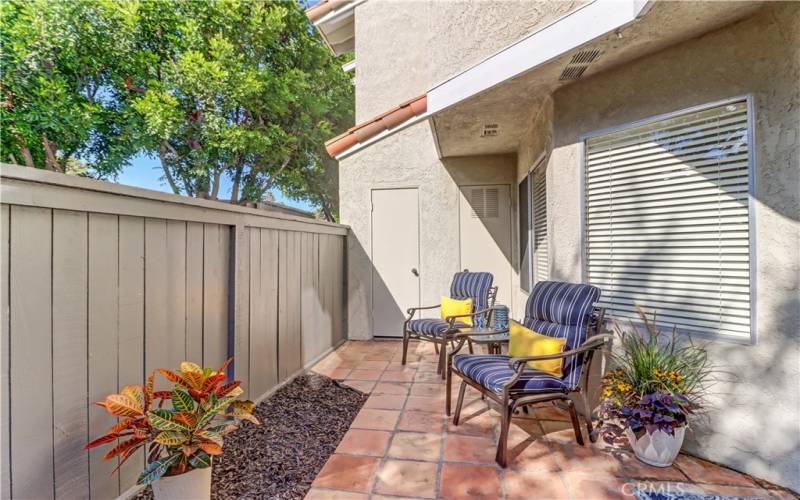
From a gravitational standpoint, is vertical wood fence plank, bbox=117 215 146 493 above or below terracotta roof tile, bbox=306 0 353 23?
below

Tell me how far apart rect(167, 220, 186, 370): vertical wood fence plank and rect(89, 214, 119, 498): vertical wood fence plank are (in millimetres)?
337

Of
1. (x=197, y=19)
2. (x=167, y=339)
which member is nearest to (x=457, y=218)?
(x=167, y=339)

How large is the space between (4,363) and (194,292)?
3.38 ft

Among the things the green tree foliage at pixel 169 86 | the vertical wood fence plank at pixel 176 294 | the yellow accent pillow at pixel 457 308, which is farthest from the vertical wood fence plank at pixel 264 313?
the green tree foliage at pixel 169 86

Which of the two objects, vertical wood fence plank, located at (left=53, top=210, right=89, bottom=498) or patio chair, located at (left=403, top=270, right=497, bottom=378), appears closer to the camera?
vertical wood fence plank, located at (left=53, top=210, right=89, bottom=498)

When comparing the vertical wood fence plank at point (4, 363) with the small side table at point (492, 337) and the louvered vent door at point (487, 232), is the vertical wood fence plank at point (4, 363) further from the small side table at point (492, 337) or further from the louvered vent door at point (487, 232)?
the louvered vent door at point (487, 232)

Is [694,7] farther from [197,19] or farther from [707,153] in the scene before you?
[197,19]

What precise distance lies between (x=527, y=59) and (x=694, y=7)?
34.7 inches

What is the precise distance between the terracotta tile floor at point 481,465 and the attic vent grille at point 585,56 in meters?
2.52

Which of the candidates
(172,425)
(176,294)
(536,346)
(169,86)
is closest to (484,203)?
(536,346)

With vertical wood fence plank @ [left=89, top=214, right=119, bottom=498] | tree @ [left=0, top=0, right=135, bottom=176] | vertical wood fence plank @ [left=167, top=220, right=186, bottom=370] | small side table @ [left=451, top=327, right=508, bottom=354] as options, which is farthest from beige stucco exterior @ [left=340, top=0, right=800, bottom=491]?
tree @ [left=0, top=0, right=135, bottom=176]

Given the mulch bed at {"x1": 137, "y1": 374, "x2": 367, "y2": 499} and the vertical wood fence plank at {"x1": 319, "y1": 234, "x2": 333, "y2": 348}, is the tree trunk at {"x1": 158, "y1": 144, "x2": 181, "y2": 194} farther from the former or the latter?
the mulch bed at {"x1": 137, "y1": 374, "x2": 367, "y2": 499}

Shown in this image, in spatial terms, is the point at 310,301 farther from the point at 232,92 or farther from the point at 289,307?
the point at 232,92

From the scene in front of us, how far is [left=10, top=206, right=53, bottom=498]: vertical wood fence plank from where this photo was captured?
4.20ft
